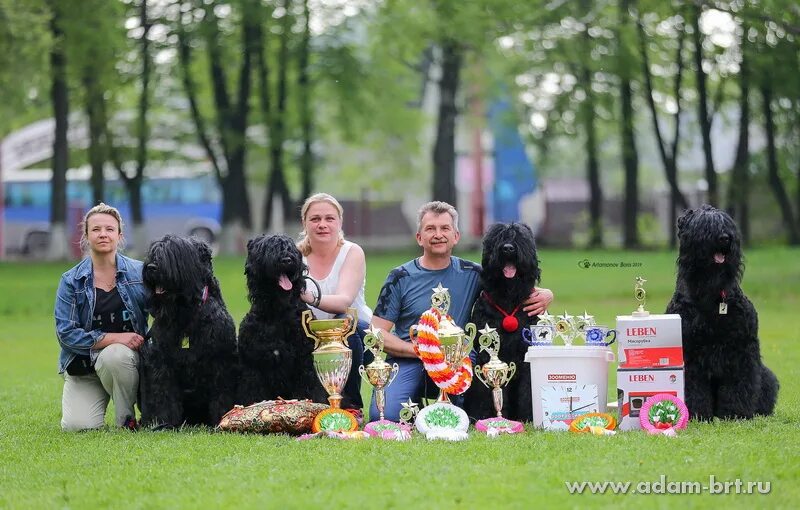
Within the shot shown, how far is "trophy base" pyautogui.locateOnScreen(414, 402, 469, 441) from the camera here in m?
5.98

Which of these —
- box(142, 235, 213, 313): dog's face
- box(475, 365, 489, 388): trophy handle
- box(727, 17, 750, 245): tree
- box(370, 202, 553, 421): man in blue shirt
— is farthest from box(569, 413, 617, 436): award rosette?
box(727, 17, 750, 245): tree

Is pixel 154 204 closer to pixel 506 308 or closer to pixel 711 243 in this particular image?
pixel 506 308

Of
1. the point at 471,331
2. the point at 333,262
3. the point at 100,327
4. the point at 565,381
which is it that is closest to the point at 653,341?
the point at 565,381

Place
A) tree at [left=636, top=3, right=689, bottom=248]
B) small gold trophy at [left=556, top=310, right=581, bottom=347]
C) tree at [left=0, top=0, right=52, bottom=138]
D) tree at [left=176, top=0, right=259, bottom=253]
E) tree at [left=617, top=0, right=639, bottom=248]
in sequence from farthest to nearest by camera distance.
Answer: tree at [left=617, top=0, right=639, bottom=248] < tree at [left=176, top=0, right=259, bottom=253] < tree at [left=636, top=3, right=689, bottom=248] < tree at [left=0, top=0, right=52, bottom=138] < small gold trophy at [left=556, top=310, right=581, bottom=347]

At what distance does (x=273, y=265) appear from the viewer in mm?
6344

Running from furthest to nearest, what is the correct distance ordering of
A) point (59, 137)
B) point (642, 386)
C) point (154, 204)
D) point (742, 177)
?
point (154, 204) < point (742, 177) < point (59, 137) < point (642, 386)

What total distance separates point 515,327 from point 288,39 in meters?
19.6

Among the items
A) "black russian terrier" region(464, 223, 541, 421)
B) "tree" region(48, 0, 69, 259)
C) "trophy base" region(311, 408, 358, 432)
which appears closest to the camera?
"trophy base" region(311, 408, 358, 432)

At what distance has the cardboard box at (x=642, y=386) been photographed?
6.13 meters

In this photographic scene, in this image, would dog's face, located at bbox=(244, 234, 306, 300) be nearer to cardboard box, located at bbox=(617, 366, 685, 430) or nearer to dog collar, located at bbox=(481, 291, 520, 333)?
dog collar, located at bbox=(481, 291, 520, 333)

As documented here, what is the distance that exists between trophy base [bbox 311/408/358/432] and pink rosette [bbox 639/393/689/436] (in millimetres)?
1501

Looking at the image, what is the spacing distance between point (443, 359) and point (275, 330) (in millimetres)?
971

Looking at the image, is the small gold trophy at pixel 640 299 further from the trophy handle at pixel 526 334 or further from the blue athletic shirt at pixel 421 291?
the blue athletic shirt at pixel 421 291

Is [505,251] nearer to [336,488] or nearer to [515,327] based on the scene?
[515,327]
